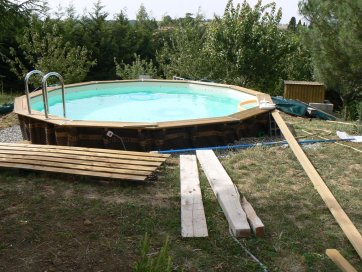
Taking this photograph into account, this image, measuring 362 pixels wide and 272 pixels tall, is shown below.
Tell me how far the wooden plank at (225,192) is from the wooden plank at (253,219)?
0.04 metres

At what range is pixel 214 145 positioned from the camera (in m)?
5.93

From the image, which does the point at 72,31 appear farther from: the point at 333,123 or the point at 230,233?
the point at 230,233

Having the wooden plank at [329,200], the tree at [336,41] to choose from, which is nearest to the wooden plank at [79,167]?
the wooden plank at [329,200]

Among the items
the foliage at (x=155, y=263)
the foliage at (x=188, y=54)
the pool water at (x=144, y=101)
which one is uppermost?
the foliage at (x=188, y=54)

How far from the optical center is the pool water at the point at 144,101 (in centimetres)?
930

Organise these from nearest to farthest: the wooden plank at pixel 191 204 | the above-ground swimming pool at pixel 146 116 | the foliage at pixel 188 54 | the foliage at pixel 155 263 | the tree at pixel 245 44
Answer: the foliage at pixel 155 263
the wooden plank at pixel 191 204
the above-ground swimming pool at pixel 146 116
the tree at pixel 245 44
the foliage at pixel 188 54

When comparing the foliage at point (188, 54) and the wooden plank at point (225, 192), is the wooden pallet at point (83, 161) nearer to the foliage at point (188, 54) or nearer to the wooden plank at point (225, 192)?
the wooden plank at point (225, 192)

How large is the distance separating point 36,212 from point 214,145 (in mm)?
3144

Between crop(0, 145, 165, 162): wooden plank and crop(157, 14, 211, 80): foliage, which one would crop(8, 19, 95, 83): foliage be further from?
crop(0, 145, 165, 162): wooden plank

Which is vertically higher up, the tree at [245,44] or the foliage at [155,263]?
the tree at [245,44]

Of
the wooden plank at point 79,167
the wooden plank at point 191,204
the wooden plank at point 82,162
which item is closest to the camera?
the wooden plank at point 191,204

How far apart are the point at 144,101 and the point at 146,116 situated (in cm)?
174

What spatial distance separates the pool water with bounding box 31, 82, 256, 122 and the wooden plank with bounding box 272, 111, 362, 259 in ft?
13.4

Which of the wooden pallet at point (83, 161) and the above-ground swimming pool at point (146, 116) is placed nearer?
the wooden pallet at point (83, 161)
